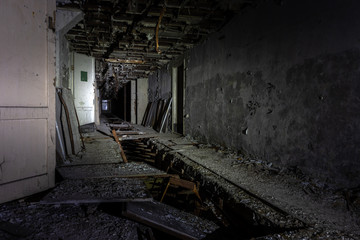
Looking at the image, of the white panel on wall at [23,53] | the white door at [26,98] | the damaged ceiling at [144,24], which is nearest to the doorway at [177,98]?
the damaged ceiling at [144,24]

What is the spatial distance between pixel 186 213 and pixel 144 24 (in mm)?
4395

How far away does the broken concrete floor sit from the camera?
1994 mm

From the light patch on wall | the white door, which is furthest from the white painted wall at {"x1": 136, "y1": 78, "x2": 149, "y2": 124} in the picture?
the white door

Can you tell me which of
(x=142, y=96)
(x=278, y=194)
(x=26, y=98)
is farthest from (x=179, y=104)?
(x=26, y=98)

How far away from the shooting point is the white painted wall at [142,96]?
1381cm

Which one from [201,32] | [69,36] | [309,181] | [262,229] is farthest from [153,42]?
[262,229]

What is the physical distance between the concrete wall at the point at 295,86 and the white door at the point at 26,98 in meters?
3.36

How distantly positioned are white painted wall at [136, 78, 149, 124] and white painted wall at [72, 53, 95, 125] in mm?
5046

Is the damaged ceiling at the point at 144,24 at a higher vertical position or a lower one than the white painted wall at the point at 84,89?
higher

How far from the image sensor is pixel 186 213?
2.60 m

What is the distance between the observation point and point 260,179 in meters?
3.30

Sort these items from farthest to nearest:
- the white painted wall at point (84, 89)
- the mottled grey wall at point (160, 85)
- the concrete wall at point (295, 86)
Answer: the mottled grey wall at point (160, 85), the white painted wall at point (84, 89), the concrete wall at point (295, 86)

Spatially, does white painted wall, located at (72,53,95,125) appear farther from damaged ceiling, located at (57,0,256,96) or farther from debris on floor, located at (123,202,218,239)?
debris on floor, located at (123,202,218,239)

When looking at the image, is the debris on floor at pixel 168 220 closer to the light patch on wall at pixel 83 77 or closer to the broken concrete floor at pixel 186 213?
the broken concrete floor at pixel 186 213
